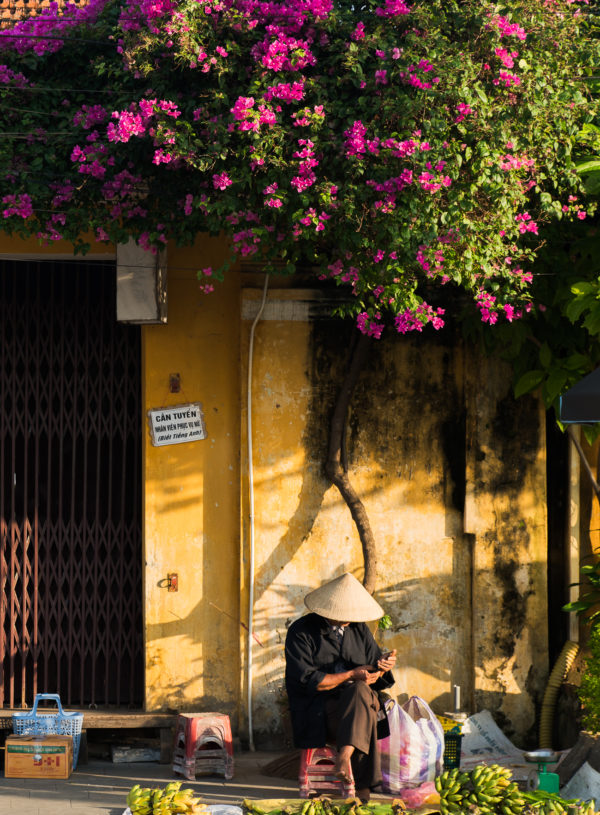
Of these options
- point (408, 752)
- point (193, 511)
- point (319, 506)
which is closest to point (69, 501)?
point (193, 511)

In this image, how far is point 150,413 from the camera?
7852mm

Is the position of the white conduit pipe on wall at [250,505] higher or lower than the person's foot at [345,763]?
higher

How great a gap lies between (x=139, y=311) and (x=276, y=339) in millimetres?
985

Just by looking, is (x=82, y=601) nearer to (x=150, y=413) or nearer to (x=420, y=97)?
(x=150, y=413)

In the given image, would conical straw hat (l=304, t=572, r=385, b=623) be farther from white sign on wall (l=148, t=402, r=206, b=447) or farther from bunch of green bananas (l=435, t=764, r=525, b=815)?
white sign on wall (l=148, t=402, r=206, b=447)

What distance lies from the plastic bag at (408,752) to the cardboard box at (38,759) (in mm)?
2020

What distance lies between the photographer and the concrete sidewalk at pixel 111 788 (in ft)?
21.8

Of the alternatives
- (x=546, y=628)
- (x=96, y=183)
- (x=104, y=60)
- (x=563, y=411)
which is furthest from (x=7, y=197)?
(x=546, y=628)

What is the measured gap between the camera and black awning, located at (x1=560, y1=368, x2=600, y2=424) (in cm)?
565

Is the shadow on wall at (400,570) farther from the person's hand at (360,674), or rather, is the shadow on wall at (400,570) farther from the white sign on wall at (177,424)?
the person's hand at (360,674)

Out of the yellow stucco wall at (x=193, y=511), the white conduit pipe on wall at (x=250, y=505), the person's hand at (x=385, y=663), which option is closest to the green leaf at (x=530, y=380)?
the white conduit pipe on wall at (x=250, y=505)

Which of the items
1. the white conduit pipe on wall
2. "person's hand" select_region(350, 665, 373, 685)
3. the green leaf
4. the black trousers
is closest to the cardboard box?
the white conduit pipe on wall

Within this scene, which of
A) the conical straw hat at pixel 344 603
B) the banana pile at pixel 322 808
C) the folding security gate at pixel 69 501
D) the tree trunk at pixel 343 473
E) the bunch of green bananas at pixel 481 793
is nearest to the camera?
the banana pile at pixel 322 808

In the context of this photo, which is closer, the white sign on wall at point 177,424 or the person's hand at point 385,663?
the person's hand at point 385,663
